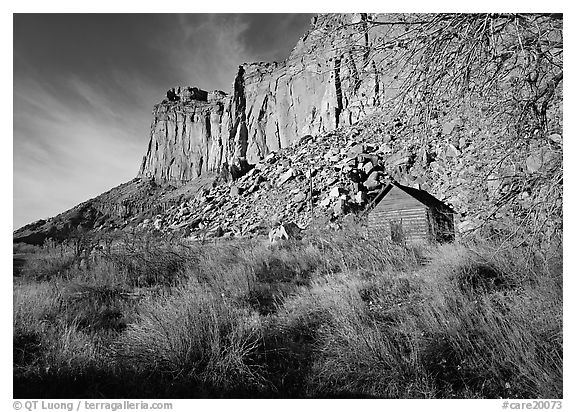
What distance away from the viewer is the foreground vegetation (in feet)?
8.20

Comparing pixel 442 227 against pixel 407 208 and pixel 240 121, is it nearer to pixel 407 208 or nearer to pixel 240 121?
pixel 407 208

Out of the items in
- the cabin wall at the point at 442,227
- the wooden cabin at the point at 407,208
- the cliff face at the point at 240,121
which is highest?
the cliff face at the point at 240,121

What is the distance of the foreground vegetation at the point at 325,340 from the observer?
98.3 inches

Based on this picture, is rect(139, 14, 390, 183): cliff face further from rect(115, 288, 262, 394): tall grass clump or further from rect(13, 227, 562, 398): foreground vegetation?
rect(115, 288, 262, 394): tall grass clump

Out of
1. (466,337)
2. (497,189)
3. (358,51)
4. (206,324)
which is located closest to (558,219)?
(497,189)

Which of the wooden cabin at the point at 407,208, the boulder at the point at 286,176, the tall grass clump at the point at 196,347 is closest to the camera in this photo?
the tall grass clump at the point at 196,347

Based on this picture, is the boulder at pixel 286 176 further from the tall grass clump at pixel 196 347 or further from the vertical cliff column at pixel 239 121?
the vertical cliff column at pixel 239 121

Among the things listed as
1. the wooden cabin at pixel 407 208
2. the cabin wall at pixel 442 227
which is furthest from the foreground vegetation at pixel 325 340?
the wooden cabin at pixel 407 208

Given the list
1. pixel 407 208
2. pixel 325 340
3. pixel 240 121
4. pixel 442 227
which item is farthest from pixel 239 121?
pixel 325 340

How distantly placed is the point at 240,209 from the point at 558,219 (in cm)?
3343

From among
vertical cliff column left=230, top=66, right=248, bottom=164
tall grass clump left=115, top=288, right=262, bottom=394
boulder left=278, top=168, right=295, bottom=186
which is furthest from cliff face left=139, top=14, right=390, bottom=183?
tall grass clump left=115, top=288, right=262, bottom=394

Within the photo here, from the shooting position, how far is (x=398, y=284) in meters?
4.36

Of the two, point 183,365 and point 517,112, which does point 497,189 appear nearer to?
point 517,112

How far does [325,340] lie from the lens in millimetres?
3092
